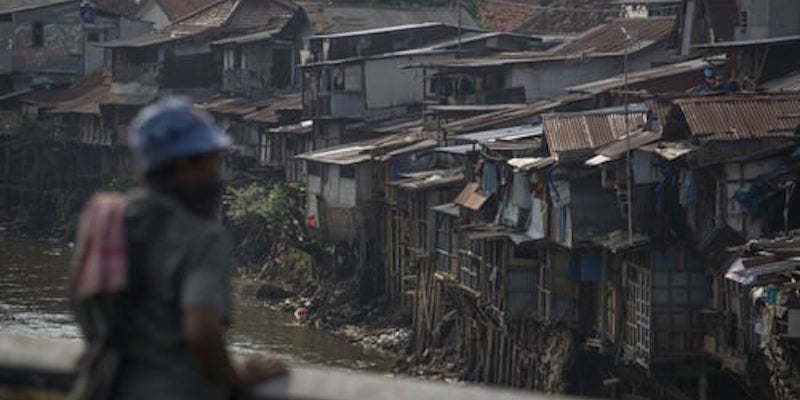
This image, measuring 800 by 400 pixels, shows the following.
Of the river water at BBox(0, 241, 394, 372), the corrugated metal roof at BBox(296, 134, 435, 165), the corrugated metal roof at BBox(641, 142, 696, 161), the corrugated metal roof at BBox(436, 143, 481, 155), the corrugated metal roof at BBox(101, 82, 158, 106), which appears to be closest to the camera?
the corrugated metal roof at BBox(641, 142, 696, 161)

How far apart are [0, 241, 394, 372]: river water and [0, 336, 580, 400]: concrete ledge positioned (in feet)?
92.8

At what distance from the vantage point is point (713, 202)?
24750mm

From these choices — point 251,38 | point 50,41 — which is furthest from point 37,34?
point 251,38

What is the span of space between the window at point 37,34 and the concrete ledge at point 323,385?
195 ft

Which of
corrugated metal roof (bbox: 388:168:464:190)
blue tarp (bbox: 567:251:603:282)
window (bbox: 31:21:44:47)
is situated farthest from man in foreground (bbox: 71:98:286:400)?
window (bbox: 31:21:44:47)

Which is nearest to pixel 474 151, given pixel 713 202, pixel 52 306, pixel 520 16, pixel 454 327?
pixel 454 327

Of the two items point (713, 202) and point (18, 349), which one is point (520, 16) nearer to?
point (713, 202)

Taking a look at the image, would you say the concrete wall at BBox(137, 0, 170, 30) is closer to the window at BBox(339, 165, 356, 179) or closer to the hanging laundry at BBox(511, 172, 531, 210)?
the window at BBox(339, 165, 356, 179)

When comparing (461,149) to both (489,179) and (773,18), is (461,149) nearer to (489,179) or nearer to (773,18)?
(489,179)

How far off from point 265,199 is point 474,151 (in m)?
14.7

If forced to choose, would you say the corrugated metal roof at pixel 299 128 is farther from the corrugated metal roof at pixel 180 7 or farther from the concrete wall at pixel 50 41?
the corrugated metal roof at pixel 180 7

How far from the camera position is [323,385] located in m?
4.46

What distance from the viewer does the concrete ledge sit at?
4324 millimetres

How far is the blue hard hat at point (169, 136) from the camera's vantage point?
429 cm
